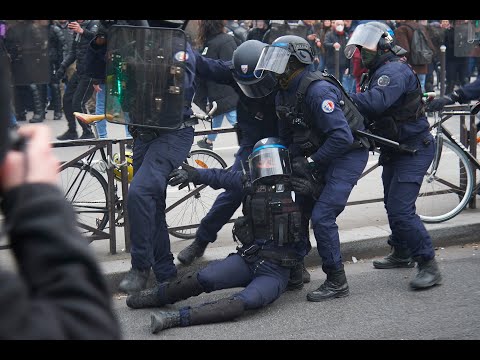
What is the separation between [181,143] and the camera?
525 centimetres

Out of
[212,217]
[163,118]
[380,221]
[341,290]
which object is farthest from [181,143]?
[380,221]

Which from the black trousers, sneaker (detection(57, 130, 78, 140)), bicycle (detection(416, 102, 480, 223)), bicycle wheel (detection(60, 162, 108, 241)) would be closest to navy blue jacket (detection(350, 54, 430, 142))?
bicycle (detection(416, 102, 480, 223))

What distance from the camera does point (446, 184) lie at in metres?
→ 6.98

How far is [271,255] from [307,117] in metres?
0.89

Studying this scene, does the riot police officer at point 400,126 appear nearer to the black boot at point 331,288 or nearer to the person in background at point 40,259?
the black boot at point 331,288

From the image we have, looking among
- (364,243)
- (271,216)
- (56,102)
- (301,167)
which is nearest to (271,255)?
(271,216)

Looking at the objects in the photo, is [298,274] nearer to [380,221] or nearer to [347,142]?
[347,142]

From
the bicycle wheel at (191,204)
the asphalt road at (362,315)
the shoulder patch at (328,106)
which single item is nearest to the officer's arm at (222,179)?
the shoulder patch at (328,106)

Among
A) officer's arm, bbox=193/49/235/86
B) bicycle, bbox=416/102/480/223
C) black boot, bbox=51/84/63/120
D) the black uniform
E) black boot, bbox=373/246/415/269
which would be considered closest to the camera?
the black uniform

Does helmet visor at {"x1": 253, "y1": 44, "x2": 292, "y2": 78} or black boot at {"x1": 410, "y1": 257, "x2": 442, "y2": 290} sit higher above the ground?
helmet visor at {"x1": 253, "y1": 44, "x2": 292, "y2": 78}

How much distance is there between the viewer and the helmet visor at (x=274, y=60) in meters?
5.00

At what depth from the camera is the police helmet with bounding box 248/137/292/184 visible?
16.1ft

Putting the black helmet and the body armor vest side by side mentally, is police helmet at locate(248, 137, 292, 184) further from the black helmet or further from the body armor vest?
the black helmet

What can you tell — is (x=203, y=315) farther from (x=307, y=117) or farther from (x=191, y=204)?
(x=191, y=204)
